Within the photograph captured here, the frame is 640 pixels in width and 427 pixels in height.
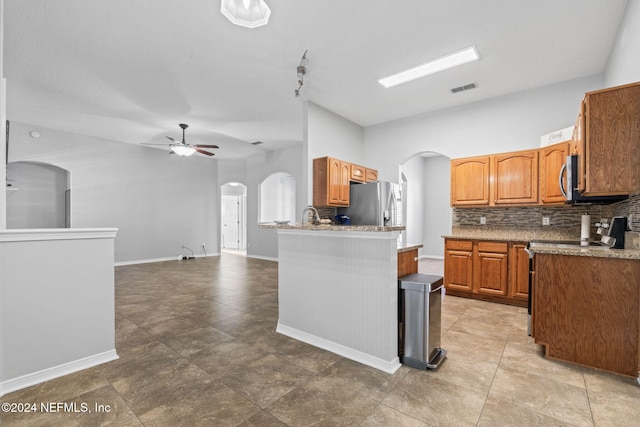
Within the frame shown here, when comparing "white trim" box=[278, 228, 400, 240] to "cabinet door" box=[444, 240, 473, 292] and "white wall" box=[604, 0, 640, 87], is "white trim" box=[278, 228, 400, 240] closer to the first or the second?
"white wall" box=[604, 0, 640, 87]

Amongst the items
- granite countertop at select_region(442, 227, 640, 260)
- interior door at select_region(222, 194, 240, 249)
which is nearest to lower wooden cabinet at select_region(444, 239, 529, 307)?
granite countertop at select_region(442, 227, 640, 260)

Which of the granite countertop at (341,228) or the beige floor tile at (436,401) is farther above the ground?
the granite countertop at (341,228)

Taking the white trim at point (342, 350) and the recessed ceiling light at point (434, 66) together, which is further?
the recessed ceiling light at point (434, 66)

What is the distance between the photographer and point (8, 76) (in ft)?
12.6

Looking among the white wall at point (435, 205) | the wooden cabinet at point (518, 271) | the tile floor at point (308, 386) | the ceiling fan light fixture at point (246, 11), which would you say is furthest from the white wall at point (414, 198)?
the ceiling fan light fixture at point (246, 11)

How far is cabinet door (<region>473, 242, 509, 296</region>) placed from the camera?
391cm

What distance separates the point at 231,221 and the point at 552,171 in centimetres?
1010

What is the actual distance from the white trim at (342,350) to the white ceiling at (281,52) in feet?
9.98

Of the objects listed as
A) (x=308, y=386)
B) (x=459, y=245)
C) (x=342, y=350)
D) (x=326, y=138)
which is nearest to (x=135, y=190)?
(x=326, y=138)

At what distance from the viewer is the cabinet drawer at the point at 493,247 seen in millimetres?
3922

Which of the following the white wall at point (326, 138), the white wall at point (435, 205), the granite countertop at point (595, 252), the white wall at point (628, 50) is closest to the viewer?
the granite countertop at point (595, 252)

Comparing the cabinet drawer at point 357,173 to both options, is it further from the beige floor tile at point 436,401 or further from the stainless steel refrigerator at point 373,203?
the beige floor tile at point 436,401

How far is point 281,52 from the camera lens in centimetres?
332

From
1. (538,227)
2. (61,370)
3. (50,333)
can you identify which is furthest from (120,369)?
(538,227)
